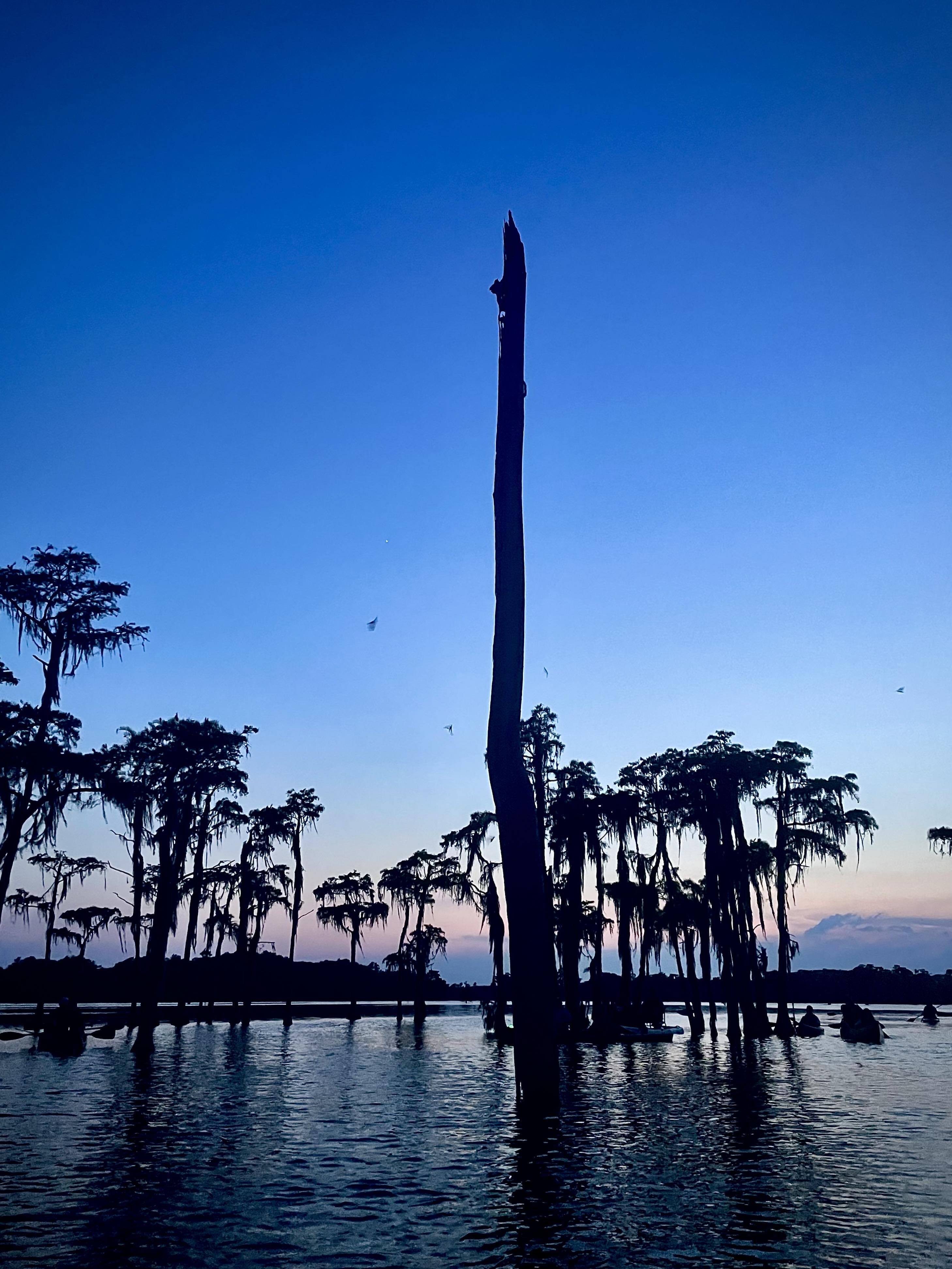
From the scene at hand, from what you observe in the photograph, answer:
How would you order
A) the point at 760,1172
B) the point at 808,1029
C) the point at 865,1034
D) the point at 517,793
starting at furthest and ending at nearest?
the point at 808,1029
the point at 865,1034
the point at 517,793
the point at 760,1172

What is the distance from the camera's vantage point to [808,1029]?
54.0 meters

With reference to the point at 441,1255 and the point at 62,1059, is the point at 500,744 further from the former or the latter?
the point at 62,1059

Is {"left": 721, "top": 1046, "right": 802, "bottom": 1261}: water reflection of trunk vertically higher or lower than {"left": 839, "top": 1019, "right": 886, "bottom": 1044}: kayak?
higher

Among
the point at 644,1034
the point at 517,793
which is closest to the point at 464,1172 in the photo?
the point at 517,793

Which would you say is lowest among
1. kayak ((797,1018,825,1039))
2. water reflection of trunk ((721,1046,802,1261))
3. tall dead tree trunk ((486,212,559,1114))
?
kayak ((797,1018,825,1039))

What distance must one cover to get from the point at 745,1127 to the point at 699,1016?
3803 centimetres

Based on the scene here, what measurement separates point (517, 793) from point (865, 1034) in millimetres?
40285

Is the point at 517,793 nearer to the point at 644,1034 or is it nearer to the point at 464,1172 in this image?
the point at 464,1172

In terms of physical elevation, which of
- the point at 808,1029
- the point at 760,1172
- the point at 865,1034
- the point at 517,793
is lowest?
the point at 808,1029

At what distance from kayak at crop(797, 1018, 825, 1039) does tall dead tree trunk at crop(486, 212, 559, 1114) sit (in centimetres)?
4083

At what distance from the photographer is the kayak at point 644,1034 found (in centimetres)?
4738

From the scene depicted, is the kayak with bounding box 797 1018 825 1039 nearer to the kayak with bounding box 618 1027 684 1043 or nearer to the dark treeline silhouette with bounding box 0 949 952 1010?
the kayak with bounding box 618 1027 684 1043

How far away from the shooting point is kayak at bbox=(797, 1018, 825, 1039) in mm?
53188

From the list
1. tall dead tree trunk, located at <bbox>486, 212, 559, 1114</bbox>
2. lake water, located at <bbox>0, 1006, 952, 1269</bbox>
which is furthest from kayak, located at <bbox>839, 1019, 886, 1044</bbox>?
tall dead tree trunk, located at <bbox>486, 212, 559, 1114</bbox>
